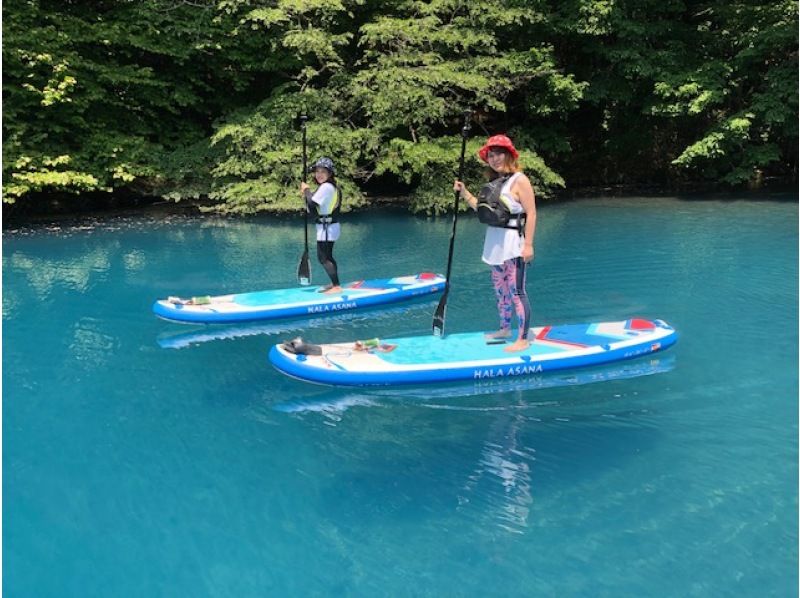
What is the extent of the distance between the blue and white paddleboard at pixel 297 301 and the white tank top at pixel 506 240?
250 centimetres

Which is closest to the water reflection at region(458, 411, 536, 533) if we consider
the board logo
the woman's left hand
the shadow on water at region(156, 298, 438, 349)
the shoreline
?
the board logo

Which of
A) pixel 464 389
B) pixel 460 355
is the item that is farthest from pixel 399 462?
pixel 460 355

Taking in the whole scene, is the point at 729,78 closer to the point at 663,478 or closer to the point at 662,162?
the point at 662,162

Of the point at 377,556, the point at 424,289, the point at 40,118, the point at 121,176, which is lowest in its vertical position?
the point at 377,556

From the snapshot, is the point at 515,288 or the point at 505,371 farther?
the point at 515,288

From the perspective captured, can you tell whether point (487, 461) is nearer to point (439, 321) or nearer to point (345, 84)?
point (439, 321)

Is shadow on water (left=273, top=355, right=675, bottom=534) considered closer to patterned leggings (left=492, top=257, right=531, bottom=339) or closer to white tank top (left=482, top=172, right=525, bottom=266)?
patterned leggings (left=492, top=257, right=531, bottom=339)

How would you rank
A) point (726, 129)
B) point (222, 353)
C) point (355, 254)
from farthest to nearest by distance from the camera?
1. point (726, 129)
2. point (355, 254)
3. point (222, 353)

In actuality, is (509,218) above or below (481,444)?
above

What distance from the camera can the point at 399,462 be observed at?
4.57 meters

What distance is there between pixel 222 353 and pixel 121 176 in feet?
33.8

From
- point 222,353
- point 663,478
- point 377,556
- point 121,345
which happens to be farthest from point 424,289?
point 377,556

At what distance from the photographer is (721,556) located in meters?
3.55

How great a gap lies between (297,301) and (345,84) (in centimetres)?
931
